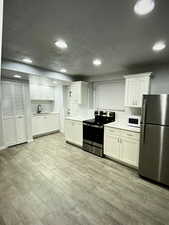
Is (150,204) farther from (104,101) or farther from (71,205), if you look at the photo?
(104,101)

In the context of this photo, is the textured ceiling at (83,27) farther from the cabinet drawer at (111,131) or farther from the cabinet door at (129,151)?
the cabinet door at (129,151)

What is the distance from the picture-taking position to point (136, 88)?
2959 mm

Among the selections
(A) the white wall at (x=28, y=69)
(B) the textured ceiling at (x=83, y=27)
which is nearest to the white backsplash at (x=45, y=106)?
(A) the white wall at (x=28, y=69)

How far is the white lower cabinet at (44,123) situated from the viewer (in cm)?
488

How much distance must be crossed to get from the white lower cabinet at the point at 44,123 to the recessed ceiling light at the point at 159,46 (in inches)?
178

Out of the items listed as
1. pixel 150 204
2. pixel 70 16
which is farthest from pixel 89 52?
pixel 150 204

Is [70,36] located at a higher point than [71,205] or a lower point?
higher

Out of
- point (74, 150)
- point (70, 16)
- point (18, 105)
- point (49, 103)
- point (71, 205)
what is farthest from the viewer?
point (49, 103)

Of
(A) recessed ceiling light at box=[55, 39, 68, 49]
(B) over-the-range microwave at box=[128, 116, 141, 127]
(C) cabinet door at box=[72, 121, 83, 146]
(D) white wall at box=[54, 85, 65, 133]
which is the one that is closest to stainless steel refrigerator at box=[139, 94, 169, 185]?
(B) over-the-range microwave at box=[128, 116, 141, 127]

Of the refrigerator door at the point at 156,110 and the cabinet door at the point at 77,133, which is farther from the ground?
the refrigerator door at the point at 156,110

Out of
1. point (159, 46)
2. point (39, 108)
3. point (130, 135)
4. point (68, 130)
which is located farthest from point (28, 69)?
point (130, 135)

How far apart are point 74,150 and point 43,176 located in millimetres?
1387

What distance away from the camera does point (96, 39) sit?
173cm

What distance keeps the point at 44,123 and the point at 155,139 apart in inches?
169
